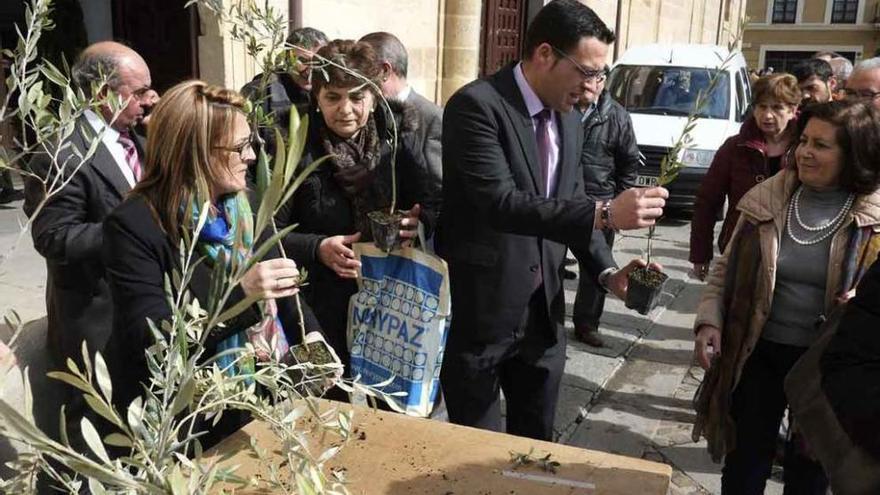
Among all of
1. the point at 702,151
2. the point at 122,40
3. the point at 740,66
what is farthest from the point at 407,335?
the point at 740,66

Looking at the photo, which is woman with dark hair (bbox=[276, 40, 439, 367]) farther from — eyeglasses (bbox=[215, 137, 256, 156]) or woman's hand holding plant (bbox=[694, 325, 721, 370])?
woman's hand holding plant (bbox=[694, 325, 721, 370])

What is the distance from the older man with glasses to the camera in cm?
394

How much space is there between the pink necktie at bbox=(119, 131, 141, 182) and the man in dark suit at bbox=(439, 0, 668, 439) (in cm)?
112

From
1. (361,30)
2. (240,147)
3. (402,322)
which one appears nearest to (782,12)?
(361,30)

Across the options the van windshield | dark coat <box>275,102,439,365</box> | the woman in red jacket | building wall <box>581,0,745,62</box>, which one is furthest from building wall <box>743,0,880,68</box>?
dark coat <box>275,102,439,365</box>

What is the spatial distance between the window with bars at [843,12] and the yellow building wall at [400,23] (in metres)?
38.9

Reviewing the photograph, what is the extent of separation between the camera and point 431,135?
3244 millimetres

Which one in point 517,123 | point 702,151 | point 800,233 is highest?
point 517,123

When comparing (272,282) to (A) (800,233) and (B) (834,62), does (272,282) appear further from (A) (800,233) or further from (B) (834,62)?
(B) (834,62)

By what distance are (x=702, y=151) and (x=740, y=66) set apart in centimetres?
259

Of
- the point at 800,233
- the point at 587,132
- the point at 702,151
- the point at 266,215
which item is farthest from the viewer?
the point at 702,151

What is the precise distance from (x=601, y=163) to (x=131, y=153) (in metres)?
3.03

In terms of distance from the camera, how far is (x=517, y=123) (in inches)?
94.6

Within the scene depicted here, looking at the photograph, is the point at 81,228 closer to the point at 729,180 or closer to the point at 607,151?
the point at 729,180
